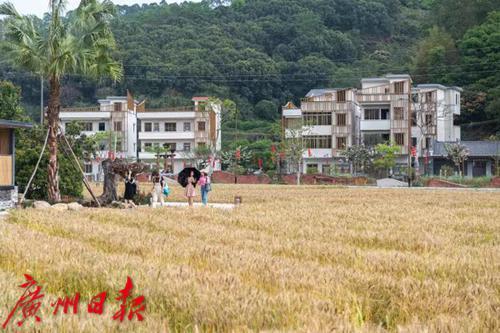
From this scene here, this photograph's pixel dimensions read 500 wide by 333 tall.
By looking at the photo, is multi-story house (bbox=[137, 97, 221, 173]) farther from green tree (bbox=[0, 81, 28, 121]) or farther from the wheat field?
the wheat field

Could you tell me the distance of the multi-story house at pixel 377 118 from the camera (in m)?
69.6

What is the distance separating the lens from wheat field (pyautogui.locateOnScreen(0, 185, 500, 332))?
6086 mm

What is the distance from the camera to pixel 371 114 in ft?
234

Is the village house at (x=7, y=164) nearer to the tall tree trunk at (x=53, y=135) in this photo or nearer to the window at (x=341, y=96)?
the tall tree trunk at (x=53, y=135)

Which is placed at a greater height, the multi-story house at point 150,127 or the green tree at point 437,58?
the green tree at point 437,58

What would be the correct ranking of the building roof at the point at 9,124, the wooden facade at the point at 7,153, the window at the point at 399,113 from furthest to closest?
the window at the point at 399,113, the wooden facade at the point at 7,153, the building roof at the point at 9,124

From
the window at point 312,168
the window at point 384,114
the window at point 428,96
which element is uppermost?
the window at point 428,96

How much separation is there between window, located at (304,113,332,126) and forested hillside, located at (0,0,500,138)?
12.9m

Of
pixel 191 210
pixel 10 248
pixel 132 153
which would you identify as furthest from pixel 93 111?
pixel 10 248

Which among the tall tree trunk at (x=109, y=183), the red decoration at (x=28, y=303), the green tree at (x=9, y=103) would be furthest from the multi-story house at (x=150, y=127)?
the red decoration at (x=28, y=303)

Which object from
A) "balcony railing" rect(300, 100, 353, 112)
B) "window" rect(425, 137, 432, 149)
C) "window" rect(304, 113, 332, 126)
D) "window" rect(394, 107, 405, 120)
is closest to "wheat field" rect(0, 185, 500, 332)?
"window" rect(394, 107, 405, 120)

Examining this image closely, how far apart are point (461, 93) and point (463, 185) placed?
24.4 metres

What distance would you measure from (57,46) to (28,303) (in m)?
20.8

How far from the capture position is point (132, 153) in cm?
8044
